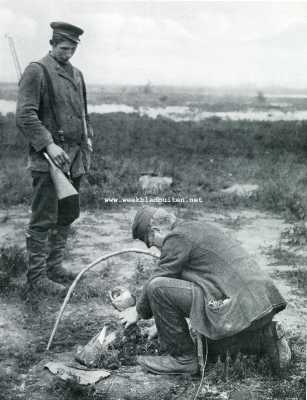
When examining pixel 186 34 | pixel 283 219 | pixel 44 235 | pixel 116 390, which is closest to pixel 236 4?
pixel 186 34

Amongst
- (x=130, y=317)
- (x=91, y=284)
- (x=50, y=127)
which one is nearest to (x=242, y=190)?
(x=91, y=284)

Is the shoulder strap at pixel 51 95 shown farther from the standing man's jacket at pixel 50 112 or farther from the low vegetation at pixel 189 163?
the low vegetation at pixel 189 163

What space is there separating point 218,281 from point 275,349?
634 mm

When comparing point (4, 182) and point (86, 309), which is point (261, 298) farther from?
point (4, 182)

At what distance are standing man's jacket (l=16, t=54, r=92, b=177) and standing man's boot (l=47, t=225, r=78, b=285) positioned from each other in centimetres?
62

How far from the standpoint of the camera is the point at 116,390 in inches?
120

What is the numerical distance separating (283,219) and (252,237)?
3.87ft

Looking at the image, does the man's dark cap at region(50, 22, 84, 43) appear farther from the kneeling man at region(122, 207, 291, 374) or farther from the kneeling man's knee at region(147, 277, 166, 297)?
the kneeling man's knee at region(147, 277, 166, 297)

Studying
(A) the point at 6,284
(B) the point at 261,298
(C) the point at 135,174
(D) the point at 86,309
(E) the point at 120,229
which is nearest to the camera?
(B) the point at 261,298

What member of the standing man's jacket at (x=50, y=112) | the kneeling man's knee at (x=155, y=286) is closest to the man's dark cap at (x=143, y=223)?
the kneeling man's knee at (x=155, y=286)

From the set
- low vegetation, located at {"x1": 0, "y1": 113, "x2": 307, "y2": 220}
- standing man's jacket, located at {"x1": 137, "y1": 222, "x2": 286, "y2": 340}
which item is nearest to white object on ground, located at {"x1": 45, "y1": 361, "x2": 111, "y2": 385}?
standing man's jacket, located at {"x1": 137, "y1": 222, "x2": 286, "y2": 340}

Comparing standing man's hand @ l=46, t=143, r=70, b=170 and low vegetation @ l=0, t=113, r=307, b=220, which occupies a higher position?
standing man's hand @ l=46, t=143, r=70, b=170

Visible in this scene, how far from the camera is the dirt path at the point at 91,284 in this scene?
11.8 ft

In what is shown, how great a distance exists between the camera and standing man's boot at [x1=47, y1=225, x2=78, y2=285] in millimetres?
4863
